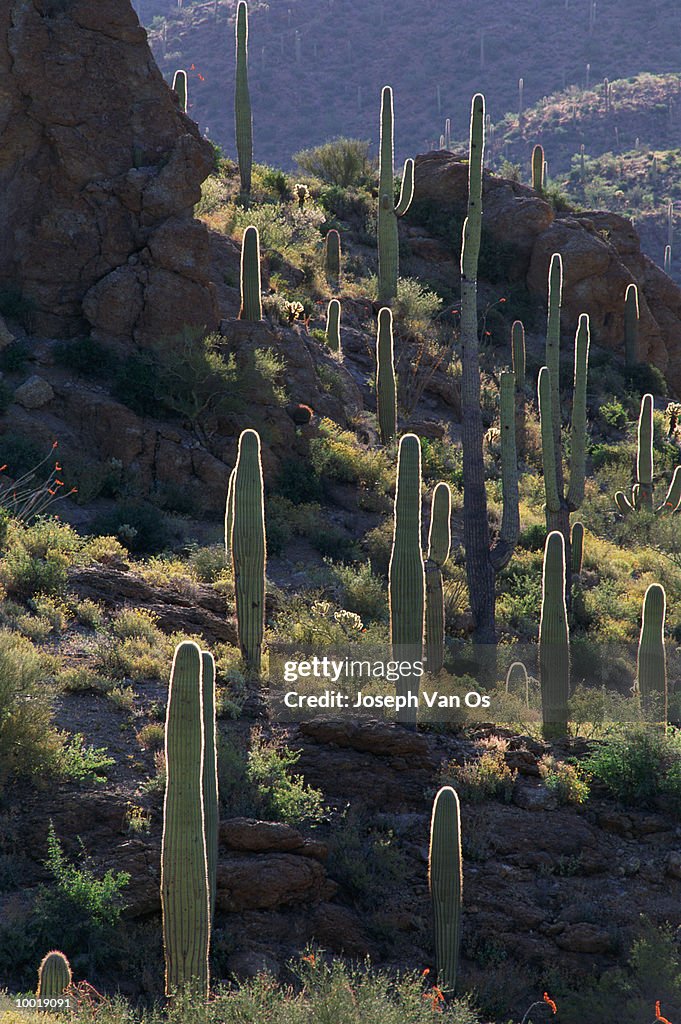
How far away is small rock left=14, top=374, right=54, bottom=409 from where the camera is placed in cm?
1816

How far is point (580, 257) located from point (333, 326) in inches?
397

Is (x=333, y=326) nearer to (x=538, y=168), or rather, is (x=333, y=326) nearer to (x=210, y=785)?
(x=538, y=168)

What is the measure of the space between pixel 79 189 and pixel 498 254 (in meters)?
14.8

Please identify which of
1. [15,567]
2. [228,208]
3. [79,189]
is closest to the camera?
[15,567]

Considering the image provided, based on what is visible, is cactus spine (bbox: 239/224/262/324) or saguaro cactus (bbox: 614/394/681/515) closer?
saguaro cactus (bbox: 614/394/681/515)

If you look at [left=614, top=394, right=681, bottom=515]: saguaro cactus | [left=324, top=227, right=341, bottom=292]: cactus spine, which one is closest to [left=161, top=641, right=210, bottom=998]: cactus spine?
[left=614, top=394, right=681, bottom=515]: saguaro cactus

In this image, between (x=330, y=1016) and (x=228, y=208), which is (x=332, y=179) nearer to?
(x=228, y=208)

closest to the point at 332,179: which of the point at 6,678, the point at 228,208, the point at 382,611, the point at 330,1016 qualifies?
the point at 228,208

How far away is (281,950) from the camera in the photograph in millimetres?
9352

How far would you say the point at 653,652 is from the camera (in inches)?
535

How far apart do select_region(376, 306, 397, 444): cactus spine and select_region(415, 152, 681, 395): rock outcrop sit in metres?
10.6

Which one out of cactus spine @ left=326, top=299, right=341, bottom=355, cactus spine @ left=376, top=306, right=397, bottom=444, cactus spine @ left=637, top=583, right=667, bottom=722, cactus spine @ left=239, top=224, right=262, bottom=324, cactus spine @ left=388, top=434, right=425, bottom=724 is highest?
cactus spine @ left=239, top=224, right=262, bottom=324

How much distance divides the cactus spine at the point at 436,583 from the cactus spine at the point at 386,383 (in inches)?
279

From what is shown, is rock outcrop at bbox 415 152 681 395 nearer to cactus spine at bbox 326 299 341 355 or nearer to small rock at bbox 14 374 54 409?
cactus spine at bbox 326 299 341 355
